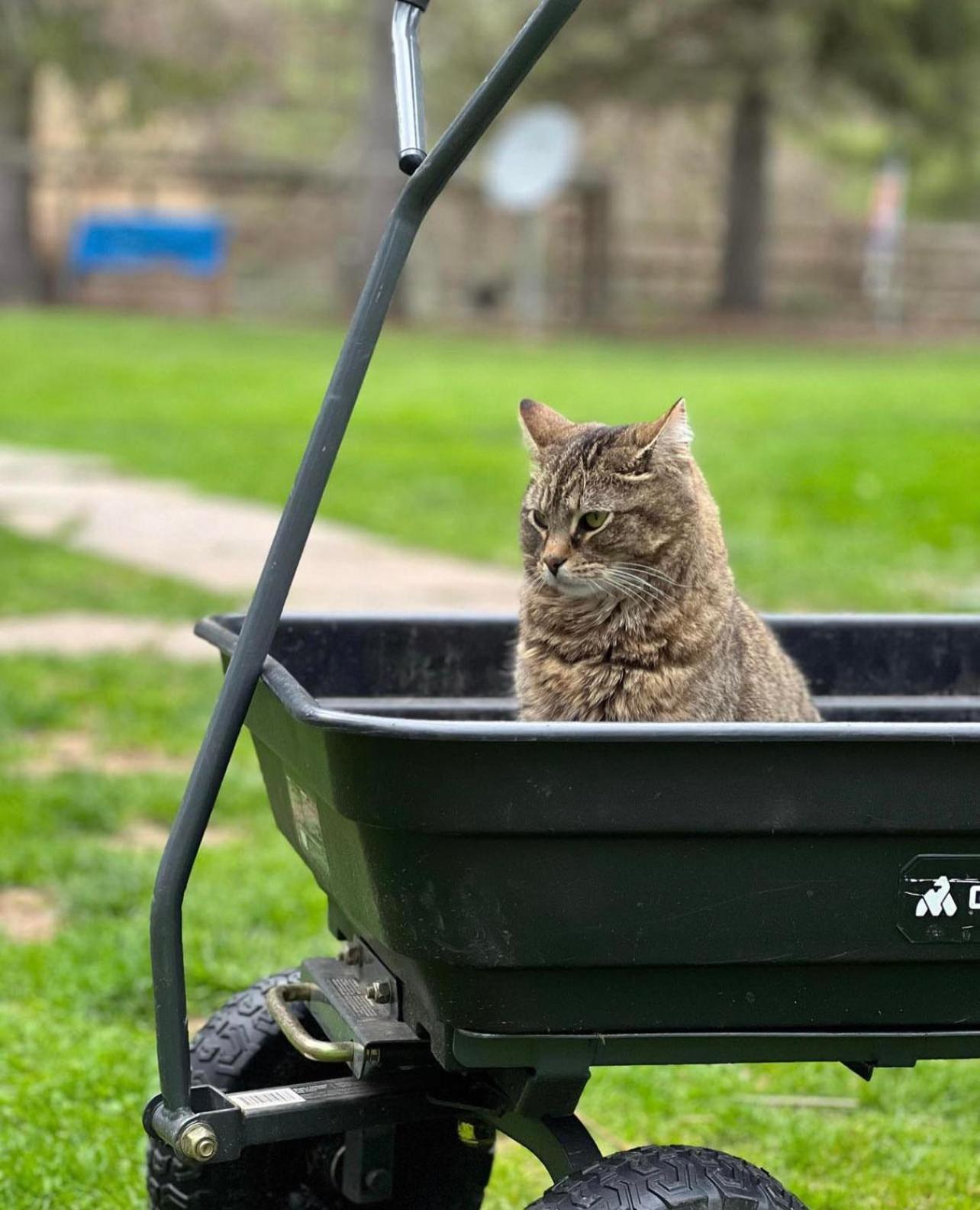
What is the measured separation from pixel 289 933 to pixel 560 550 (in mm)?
1708

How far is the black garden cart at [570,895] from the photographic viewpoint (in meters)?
1.90

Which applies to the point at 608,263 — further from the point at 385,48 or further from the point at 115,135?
the point at 115,135

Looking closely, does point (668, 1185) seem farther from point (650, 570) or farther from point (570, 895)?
point (650, 570)

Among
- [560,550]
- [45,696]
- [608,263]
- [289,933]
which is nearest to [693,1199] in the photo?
[560,550]

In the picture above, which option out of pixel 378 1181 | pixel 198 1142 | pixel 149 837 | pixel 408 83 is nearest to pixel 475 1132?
pixel 378 1181

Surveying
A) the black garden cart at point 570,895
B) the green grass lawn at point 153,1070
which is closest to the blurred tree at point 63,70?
the green grass lawn at point 153,1070

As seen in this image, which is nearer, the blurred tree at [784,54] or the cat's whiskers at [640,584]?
the cat's whiskers at [640,584]

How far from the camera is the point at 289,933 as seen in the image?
3895mm

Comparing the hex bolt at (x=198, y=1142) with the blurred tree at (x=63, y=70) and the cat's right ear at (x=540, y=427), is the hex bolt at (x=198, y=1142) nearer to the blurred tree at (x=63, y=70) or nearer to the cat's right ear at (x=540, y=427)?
the cat's right ear at (x=540, y=427)

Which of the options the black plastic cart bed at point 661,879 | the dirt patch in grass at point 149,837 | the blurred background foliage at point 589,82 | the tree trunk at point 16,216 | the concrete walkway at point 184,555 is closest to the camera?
the black plastic cart bed at point 661,879

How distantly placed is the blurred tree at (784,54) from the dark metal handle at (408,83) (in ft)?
68.8

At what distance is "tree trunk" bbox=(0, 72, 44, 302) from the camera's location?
25000mm

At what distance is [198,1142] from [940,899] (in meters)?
0.86

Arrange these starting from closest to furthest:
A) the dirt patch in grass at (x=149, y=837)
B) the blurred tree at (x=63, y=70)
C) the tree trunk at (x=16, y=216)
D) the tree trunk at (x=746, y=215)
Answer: the dirt patch in grass at (x=149, y=837) < the blurred tree at (x=63, y=70) < the tree trunk at (x=16, y=216) < the tree trunk at (x=746, y=215)
